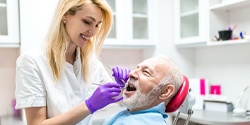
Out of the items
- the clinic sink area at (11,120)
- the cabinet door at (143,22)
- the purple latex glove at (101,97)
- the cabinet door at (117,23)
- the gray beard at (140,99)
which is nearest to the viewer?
the purple latex glove at (101,97)

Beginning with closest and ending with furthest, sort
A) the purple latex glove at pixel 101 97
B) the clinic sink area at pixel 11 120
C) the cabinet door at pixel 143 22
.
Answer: the purple latex glove at pixel 101 97, the clinic sink area at pixel 11 120, the cabinet door at pixel 143 22

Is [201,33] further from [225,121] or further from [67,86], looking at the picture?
[67,86]

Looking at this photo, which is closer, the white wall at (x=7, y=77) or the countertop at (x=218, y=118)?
the countertop at (x=218, y=118)

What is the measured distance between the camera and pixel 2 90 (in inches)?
105

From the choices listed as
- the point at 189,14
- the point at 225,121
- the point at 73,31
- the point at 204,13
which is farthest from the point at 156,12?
the point at 73,31

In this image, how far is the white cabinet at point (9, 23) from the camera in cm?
Result: 242

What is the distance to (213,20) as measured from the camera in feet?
8.93

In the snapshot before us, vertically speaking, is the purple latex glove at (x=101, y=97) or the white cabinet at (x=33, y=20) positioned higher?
the white cabinet at (x=33, y=20)

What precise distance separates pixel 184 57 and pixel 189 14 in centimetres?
54

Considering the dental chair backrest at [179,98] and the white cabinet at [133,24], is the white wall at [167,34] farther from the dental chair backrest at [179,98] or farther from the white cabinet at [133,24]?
→ the dental chair backrest at [179,98]

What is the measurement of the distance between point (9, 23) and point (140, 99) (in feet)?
5.24

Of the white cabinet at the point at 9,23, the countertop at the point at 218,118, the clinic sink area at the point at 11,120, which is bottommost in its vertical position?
the clinic sink area at the point at 11,120

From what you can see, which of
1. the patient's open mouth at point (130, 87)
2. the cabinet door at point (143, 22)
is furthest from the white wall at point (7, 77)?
the patient's open mouth at point (130, 87)

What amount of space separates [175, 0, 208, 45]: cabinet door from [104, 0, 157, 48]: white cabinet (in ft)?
0.89
